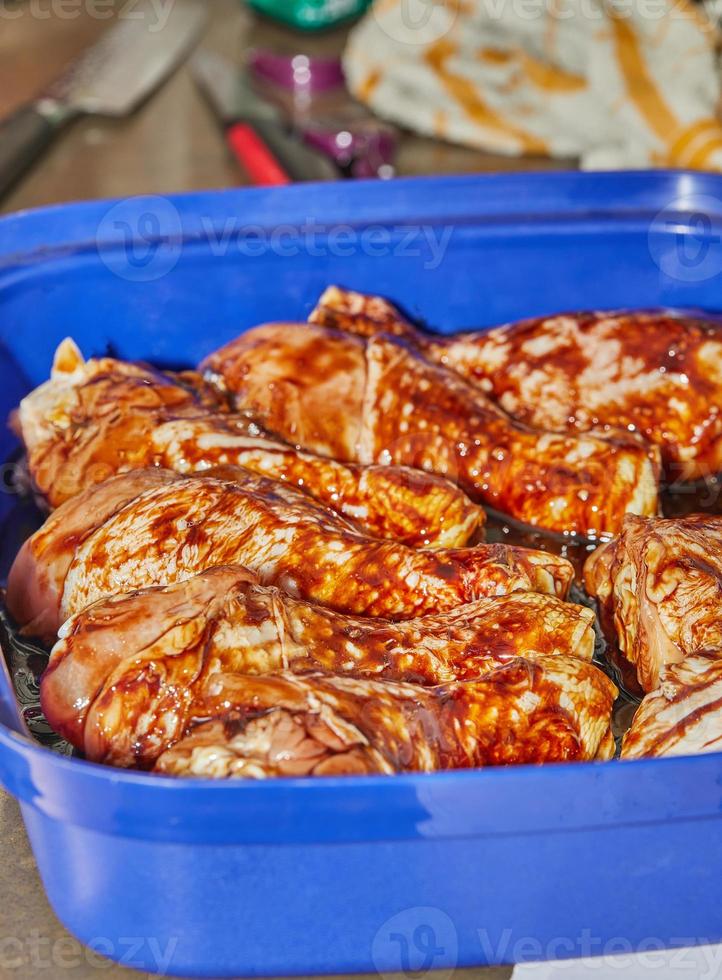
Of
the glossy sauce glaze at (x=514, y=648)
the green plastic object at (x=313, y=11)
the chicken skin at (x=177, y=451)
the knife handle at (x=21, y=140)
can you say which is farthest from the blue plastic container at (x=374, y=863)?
the green plastic object at (x=313, y=11)

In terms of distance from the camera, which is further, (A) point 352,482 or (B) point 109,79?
(B) point 109,79

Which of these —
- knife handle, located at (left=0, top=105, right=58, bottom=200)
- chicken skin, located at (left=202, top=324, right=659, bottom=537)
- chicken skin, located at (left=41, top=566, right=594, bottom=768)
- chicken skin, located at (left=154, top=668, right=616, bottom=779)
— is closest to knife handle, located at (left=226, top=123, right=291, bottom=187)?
knife handle, located at (left=0, top=105, right=58, bottom=200)

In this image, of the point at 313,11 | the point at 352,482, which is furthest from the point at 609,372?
the point at 313,11

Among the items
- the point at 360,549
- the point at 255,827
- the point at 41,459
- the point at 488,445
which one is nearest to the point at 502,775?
the point at 255,827

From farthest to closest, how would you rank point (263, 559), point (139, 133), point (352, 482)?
point (139, 133) → point (352, 482) → point (263, 559)

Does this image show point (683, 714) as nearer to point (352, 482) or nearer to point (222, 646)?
point (222, 646)
